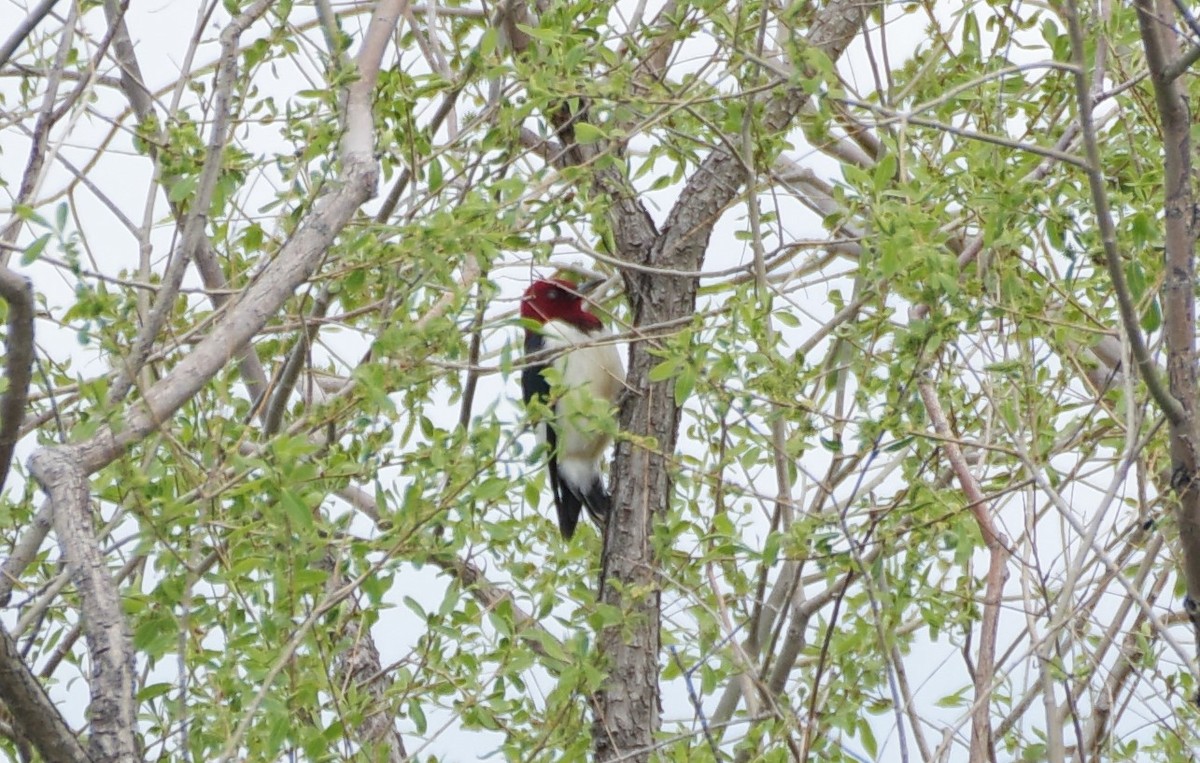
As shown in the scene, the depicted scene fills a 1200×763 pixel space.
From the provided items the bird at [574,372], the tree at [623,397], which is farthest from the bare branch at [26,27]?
the bird at [574,372]

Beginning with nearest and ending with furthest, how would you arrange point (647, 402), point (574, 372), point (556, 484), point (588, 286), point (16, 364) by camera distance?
point (16, 364)
point (647, 402)
point (574, 372)
point (588, 286)
point (556, 484)

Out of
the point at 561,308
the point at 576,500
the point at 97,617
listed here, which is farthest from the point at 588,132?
the point at 576,500

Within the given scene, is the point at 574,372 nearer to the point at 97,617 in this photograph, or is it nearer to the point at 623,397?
the point at 623,397

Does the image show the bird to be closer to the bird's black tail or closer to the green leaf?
the bird's black tail

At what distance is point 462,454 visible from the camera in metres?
2.21

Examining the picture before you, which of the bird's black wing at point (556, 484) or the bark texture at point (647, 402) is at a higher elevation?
the bird's black wing at point (556, 484)

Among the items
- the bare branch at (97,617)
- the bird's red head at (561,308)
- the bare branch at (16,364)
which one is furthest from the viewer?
the bird's red head at (561,308)

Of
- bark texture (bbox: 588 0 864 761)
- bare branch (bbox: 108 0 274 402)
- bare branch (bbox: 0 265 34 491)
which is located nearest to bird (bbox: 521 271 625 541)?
bark texture (bbox: 588 0 864 761)

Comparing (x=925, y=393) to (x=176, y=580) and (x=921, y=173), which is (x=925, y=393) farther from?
(x=176, y=580)

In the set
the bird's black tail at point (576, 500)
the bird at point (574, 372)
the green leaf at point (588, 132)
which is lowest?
the green leaf at point (588, 132)

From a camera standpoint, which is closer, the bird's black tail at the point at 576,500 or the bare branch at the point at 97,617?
the bare branch at the point at 97,617

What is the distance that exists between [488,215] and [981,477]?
1.37 metres

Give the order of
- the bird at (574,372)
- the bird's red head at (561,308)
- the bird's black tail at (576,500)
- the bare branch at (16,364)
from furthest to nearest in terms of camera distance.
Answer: the bird's black tail at (576,500), the bird's red head at (561,308), the bird at (574,372), the bare branch at (16,364)

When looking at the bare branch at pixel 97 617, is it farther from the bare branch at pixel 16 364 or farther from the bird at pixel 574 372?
the bird at pixel 574 372
